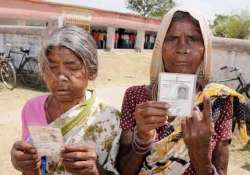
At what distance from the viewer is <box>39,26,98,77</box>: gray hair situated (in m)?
1.96

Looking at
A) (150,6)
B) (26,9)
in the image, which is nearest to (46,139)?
(26,9)

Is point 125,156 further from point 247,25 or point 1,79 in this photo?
point 247,25

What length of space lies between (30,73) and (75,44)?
10200 mm

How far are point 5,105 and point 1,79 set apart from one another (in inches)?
81.4

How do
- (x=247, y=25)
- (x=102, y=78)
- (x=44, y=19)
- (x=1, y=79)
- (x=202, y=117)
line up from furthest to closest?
(x=247, y=25), (x=44, y=19), (x=102, y=78), (x=1, y=79), (x=202, y=117)

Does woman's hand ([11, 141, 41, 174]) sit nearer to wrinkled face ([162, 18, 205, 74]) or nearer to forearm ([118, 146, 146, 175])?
forearm ([118, 146, 146, 175])

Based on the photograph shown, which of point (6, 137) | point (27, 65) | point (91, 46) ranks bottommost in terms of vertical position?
point (6, 137)

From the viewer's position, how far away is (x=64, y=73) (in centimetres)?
195

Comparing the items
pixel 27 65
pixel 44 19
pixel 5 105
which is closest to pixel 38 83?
pixel 27 65

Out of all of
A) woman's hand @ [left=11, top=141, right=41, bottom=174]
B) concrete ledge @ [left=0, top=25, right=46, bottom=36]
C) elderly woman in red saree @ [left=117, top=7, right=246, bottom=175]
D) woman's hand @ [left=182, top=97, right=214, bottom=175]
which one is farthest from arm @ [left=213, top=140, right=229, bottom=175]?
concrete ledge @ [left=0, top=25, right=46, bottom=36]

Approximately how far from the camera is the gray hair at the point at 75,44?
1.96 meters

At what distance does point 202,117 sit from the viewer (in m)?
1.65

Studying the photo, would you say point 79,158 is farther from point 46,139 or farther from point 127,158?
point 127,158

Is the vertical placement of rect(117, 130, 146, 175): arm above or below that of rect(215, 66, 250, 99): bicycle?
above
